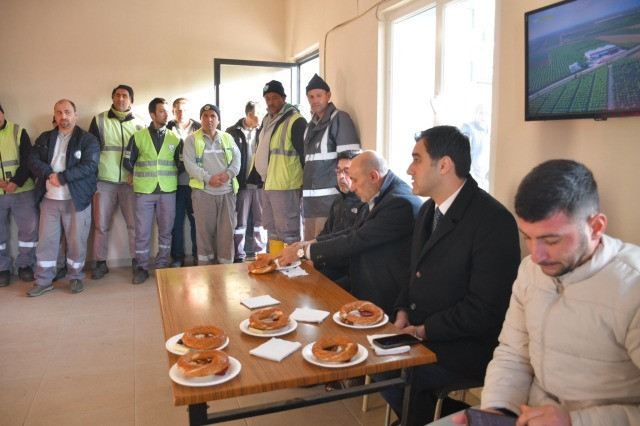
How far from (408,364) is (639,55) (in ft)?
4.07

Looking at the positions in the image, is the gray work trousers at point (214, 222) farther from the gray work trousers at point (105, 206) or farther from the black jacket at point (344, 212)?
the black jacket at point (344, 212)

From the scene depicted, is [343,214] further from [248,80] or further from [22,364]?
[248,80]

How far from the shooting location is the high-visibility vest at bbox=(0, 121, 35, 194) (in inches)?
192

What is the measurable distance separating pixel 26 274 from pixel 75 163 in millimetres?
1277

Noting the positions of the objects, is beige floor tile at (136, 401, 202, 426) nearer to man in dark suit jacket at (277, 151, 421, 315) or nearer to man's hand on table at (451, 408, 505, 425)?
man in dark suit jacket at (277, 151, 421, 315)

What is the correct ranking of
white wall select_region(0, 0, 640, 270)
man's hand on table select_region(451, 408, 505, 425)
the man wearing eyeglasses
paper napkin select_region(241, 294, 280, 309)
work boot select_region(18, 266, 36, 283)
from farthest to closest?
work boot select_region(18, 266, 36, 283), white wall select_region(0, 0, 640, 270), the man wearing eyeglasses, paper napkin select_region(241, 294, 280, 309), man's hand on table select_region(451, 408, 505, 425)

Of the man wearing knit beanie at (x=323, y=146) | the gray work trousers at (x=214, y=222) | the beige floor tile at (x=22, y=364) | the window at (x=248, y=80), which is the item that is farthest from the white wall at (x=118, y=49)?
the beige floor tile at (x=22, y=364)

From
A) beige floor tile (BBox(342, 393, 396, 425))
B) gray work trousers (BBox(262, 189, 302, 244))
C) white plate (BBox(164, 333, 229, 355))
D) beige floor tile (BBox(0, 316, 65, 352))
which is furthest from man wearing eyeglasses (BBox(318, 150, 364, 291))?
beige floor tile (BBox(0, 316, 65, 352))

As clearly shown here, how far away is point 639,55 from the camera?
5.73 ft

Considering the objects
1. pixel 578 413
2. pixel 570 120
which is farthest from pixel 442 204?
pixel 578 413

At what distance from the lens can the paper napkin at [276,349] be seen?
5.36 feet

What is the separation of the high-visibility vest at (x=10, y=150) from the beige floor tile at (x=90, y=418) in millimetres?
2933

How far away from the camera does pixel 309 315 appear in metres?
2.00

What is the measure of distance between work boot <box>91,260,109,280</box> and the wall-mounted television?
14.6ft
